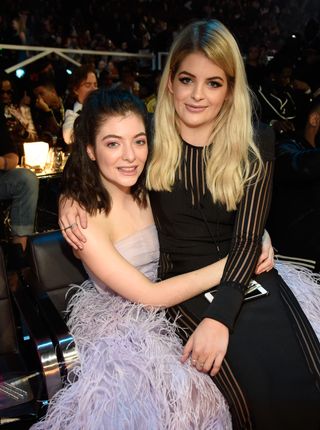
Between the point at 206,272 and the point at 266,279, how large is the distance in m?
0.25

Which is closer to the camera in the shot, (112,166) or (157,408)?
(157,408)

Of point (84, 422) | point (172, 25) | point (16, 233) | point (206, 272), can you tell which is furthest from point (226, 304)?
point (172, 25)

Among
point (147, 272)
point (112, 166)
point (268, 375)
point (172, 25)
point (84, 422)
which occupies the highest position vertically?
point (172, 25)

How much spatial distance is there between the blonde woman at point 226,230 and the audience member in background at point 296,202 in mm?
536

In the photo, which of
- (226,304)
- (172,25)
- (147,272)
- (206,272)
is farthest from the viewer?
(172,25)

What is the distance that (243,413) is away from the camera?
4.17 feet

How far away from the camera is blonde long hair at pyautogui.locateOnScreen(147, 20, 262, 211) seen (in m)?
1.45

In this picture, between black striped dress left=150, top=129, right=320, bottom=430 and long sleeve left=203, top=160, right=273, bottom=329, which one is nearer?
black striped dress left=150, top=129, right=320, bottom=430

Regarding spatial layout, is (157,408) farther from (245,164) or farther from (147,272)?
(245,164)

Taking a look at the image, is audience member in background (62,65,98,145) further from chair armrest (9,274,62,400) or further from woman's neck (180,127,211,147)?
woman's neck (180,127,211,147)

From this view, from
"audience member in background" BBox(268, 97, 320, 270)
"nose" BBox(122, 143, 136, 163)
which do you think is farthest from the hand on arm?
"audience member in background" BBox(268, 97, 320, 270)

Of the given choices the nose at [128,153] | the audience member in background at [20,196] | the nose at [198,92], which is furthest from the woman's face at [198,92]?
the audience member in background at [20,196]

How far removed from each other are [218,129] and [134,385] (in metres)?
0.89

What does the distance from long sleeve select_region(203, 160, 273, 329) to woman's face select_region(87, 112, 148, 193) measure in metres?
0.39
